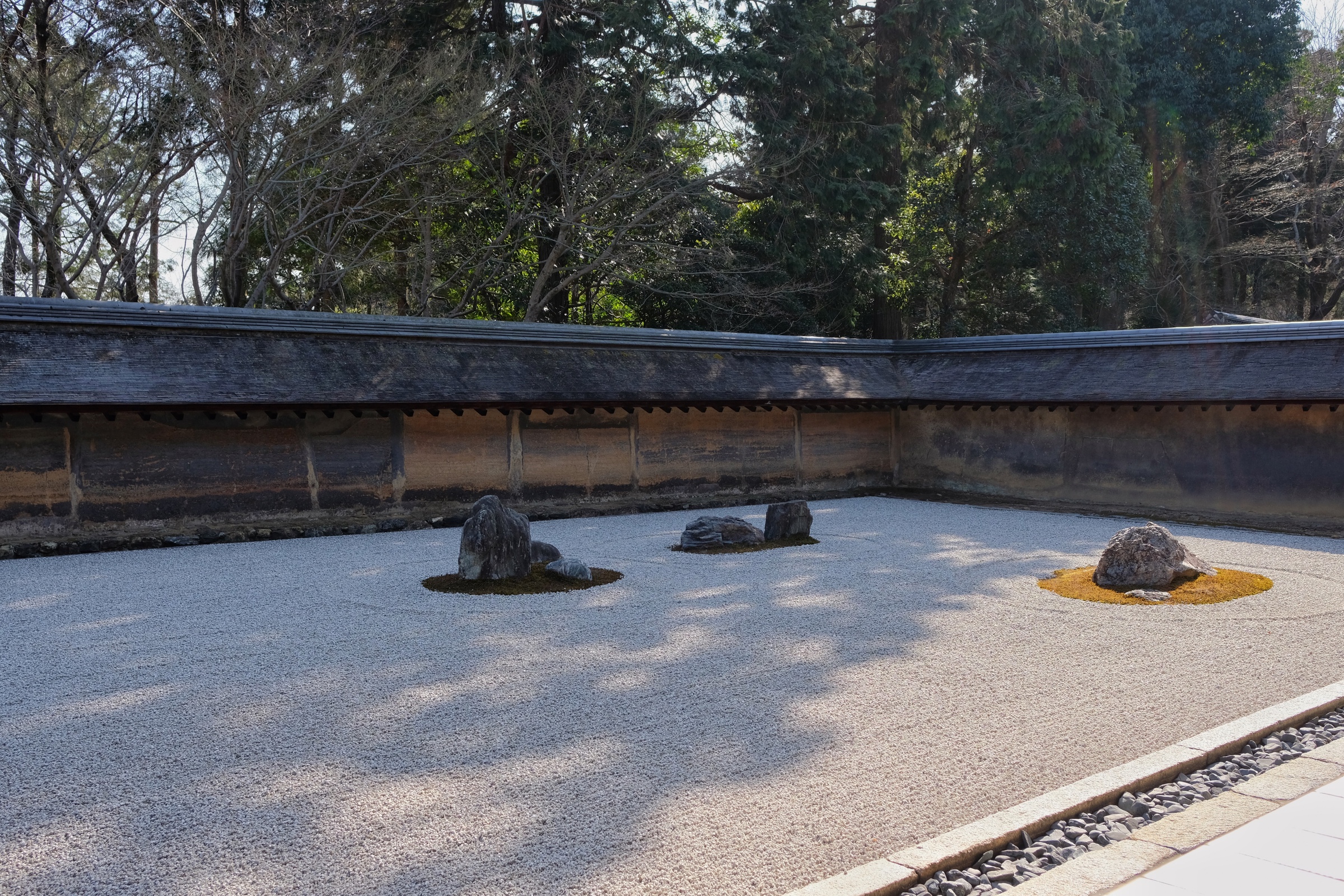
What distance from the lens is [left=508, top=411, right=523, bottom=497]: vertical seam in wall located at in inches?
500

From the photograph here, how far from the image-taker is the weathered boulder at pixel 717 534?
10.2 meters

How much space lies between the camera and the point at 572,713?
4.82 m

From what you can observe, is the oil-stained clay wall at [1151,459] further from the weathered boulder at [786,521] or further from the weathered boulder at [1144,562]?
the weathered boulder at [786,521]

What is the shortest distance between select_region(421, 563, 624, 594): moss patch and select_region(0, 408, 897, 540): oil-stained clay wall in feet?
12.0

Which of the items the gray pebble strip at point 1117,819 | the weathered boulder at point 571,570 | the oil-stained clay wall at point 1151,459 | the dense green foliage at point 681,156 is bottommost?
the gray pebble strip at point 1117,819

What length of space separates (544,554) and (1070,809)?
5859mm

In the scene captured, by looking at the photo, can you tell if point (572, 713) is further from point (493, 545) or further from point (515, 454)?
point (515, 454)

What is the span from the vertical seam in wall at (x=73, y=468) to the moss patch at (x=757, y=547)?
20.2 feet

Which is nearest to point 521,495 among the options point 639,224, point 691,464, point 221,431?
point 691,464

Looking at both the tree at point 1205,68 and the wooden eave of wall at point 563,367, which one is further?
the tree at point 1205,68

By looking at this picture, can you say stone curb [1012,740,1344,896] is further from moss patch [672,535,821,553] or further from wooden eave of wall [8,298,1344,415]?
wooden eave of wall [8,298,1344,415]

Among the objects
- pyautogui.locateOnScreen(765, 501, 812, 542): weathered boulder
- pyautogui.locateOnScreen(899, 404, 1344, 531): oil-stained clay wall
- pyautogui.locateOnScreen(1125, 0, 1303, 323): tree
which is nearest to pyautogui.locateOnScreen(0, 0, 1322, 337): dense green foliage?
pyautogui.locateOnScreen(1125, 0, 1303, 323): tree

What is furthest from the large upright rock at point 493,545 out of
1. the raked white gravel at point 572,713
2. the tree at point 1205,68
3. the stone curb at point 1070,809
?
the tree at point 1205,68

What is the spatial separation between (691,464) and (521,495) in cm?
263
